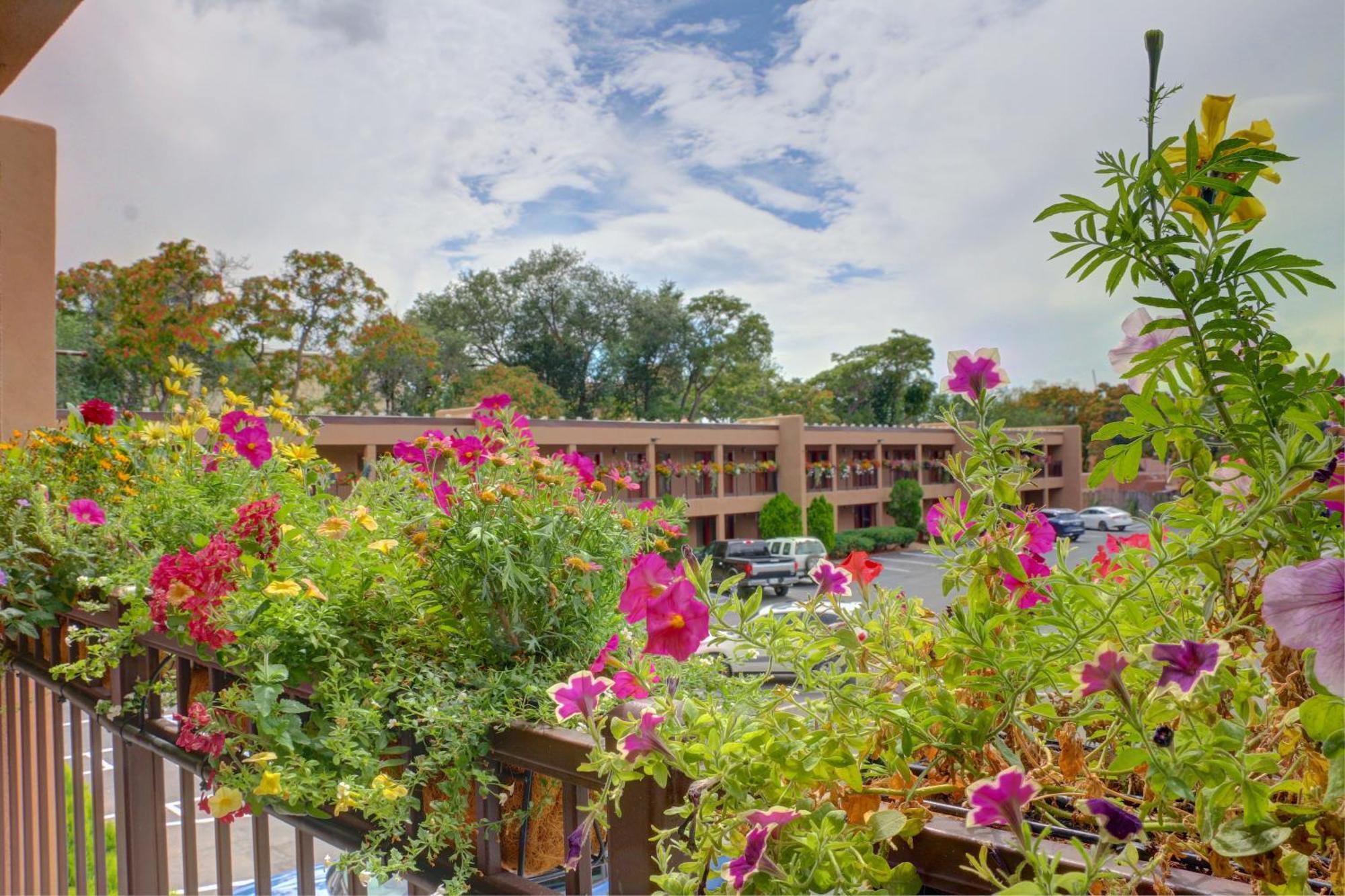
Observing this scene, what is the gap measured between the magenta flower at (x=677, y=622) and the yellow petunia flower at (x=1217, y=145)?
383mm

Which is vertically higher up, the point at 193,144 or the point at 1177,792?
the point at 193,144

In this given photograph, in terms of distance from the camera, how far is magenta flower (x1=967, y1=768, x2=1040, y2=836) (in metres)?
0.43

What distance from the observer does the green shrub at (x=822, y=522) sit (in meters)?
18.8

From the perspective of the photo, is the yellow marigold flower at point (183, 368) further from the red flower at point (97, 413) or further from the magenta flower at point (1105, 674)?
the magenta flower at point (1105, 674)

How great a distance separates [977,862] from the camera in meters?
0.47

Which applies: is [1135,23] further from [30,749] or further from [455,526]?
A: [30,749]

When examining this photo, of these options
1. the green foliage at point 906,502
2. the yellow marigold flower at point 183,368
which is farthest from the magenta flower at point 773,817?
the green foliage at point 906,502

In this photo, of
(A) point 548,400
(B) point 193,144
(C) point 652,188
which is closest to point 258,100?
(B) point 193,144

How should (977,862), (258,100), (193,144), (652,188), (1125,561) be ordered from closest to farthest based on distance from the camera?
(977,862) → (1125,561) → (258,100) → (193,144) → (652,188)

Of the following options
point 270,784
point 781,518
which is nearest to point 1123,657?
point 270,784

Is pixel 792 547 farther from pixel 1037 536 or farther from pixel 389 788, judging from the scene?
pixel 1037 536

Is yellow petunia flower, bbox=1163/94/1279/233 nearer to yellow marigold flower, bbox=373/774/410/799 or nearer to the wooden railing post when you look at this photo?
yellow marigold flower, bbox=373/774/410/799

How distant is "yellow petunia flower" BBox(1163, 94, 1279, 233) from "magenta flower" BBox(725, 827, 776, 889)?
41 cm

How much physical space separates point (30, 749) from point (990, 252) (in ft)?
7.13
